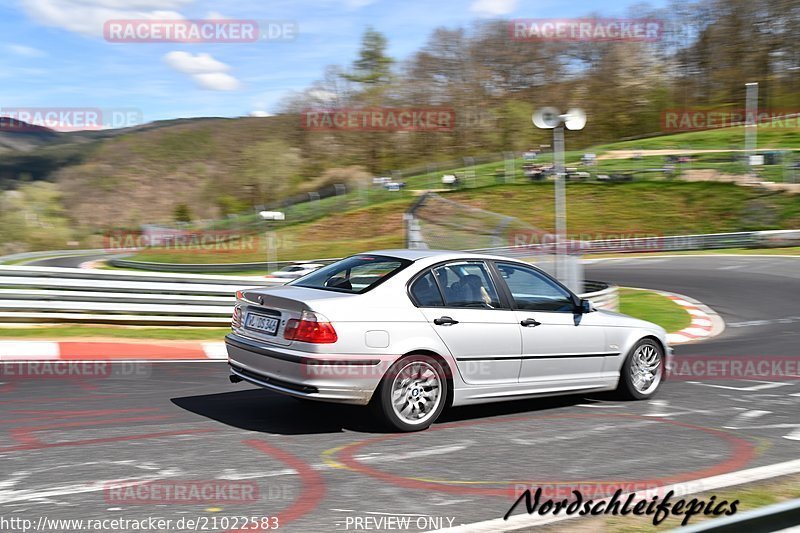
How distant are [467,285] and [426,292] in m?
0.47

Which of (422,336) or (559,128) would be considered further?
(559,128)

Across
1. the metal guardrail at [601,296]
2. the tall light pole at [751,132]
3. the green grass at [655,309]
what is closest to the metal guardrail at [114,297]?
the metal guardrail at [601,296]

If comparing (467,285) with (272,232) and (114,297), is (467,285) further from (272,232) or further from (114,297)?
(272,232)

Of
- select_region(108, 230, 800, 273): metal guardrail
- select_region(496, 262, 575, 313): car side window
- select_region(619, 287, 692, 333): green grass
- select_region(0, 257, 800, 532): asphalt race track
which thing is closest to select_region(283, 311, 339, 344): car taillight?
select_region(0, 257, 800, 532): asphalt race track

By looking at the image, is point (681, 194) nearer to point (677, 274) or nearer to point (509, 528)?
point (677, 274)

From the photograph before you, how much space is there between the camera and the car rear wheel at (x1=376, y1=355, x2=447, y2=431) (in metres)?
6.21

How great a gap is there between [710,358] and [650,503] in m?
6.91

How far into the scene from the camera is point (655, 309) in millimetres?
16359

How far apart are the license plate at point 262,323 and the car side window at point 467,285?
1431 mm

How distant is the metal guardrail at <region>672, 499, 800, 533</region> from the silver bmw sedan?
3109 millimetres

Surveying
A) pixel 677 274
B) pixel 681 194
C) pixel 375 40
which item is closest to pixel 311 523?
pixel 677 274

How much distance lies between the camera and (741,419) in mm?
7078

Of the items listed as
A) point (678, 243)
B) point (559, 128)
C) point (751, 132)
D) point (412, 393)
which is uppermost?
point (751, 132)

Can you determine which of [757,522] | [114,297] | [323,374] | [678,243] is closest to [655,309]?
[114,297]
